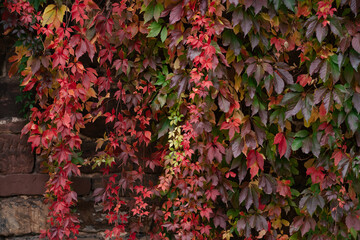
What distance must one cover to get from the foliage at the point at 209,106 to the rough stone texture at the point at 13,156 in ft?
0.49

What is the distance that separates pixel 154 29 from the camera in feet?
8.46

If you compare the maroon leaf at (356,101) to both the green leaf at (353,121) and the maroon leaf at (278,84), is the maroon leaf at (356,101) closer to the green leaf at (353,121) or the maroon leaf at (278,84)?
the green leaf at (353,121)

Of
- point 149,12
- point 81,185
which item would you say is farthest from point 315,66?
point 81,185

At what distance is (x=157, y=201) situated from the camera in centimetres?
294

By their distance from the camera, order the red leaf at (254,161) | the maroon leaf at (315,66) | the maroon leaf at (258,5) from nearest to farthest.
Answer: the maroon leaf at (258,5)
the maroon leaf at (315,66)
the red leaf at (254,161)

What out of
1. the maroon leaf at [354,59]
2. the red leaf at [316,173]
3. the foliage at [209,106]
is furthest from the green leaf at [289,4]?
the red leaf at [316,173]

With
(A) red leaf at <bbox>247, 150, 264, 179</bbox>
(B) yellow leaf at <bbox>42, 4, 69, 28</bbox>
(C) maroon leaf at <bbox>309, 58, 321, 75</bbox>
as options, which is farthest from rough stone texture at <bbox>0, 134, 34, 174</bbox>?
(C) maroon leaf at <bbox>309, 58, 321, 75</bbox>

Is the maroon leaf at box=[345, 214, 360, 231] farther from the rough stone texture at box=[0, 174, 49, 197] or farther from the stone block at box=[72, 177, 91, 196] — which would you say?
the rough stone texture at box=[0, 174, 49, 197]

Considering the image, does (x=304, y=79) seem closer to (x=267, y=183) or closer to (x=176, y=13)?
(x=267, y=183)

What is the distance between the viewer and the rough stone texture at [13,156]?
286cm

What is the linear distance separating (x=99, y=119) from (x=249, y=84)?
3.33ft

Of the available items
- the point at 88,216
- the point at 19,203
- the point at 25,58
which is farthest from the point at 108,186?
the point at 25,58

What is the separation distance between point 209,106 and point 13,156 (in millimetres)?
1301

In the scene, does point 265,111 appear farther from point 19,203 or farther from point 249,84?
point 19,203
